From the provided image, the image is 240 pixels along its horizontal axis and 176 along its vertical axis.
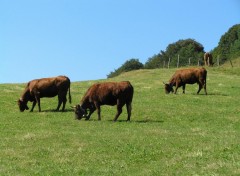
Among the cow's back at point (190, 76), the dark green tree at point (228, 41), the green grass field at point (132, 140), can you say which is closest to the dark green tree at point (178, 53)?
the dark green tree at point (228, 41)

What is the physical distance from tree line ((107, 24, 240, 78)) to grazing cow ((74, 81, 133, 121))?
8972 centimetres

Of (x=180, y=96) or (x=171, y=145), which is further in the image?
(x=180, y=96)

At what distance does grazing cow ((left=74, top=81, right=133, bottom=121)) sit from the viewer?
25.5m

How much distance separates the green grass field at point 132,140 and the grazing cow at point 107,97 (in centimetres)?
75

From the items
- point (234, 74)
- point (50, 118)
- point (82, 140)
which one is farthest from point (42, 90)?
point (234, 74)

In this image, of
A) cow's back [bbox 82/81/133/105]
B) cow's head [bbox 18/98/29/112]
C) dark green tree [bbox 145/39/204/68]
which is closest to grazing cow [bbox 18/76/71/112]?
cow's head [bbox 18/98/29/112]

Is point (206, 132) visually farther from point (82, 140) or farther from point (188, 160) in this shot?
point (188, 160)

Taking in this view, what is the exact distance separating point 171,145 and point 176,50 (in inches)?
5750

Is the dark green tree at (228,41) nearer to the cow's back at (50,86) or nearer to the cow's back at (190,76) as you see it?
the cow's back at (190,76)

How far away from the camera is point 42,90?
31.0 meters

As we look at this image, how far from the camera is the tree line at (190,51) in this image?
125475 mm

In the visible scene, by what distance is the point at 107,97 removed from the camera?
25.9 m

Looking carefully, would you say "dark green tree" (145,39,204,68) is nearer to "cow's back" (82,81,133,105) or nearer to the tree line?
the tree line

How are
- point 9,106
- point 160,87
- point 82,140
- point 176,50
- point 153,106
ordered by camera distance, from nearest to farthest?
point 82,140 → point 153,106 → point 9,106 → point 160,87 → point 176,50
